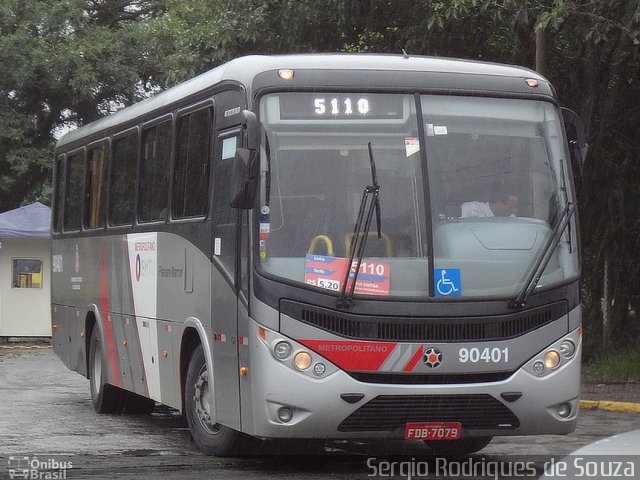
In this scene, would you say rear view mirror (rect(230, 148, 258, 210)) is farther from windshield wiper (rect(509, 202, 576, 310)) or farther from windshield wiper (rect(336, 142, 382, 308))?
windshield wiper (rect(509, 202, 576, 310))

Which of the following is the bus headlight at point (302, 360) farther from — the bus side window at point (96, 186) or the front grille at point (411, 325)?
the bus side window at point (96, 186)

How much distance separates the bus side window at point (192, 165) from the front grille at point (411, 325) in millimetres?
1781

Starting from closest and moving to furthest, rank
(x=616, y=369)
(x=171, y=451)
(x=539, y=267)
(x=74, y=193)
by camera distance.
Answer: (x=539, y=267) → (x=171, y=451) → (x=74, y=193) → (x=616, y=369)

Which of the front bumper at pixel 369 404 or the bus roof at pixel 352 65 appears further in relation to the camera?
the bus roof at pixel 352 65

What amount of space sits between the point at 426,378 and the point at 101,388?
20.2ft

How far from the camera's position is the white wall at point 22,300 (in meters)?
30.3

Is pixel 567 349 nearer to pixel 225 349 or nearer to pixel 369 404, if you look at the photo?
pixel 369 404

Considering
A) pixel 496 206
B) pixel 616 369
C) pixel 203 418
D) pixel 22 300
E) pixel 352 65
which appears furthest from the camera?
pixel 22 300

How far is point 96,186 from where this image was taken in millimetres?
15172

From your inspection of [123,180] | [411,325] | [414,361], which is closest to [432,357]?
[414,361]

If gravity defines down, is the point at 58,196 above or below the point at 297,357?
above

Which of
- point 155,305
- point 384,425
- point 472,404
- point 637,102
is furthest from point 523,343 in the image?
point 637,102

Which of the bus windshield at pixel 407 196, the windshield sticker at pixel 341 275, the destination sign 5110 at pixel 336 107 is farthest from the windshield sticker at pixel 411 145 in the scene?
the windshield sticker at pixel 341 275

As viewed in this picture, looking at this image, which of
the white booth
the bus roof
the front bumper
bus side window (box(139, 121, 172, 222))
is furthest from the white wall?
the front bumper
